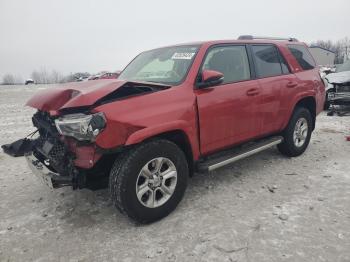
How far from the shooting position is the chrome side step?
376 centimetres

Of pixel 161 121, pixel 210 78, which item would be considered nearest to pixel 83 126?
pixel 161 121

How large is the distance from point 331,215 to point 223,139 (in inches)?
56.2

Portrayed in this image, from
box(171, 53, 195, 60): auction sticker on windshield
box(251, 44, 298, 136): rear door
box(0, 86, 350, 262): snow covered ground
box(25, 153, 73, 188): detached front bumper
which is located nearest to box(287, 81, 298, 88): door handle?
box(251, 44, 298, 136): rear door

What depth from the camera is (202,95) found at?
12.0 ft

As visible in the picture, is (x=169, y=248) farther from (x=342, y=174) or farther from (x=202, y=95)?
(x=342, y=174)

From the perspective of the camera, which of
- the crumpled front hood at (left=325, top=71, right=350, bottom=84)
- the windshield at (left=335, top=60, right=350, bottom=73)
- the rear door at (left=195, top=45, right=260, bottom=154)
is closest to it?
the rear door at (left=195, top=45, right=260, bottom=154)

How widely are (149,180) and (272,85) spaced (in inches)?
95.5

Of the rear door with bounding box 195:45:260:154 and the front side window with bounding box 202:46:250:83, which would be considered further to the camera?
the front side window with bounding box 202:46:250:83

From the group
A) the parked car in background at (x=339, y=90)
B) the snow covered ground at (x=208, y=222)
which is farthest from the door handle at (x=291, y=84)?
the parked car in background at (x=339, y=90)

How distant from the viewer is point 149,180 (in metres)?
3.26

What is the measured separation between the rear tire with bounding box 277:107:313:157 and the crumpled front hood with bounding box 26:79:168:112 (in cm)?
268

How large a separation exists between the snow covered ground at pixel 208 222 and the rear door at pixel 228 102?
0.69m

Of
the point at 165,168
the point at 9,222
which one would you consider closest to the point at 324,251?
the point at 165,168

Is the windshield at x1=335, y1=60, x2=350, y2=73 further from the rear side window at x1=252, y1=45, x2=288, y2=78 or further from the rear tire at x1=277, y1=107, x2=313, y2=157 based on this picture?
the rear side window at x1=252, y1=45, x2=288, y2=78
